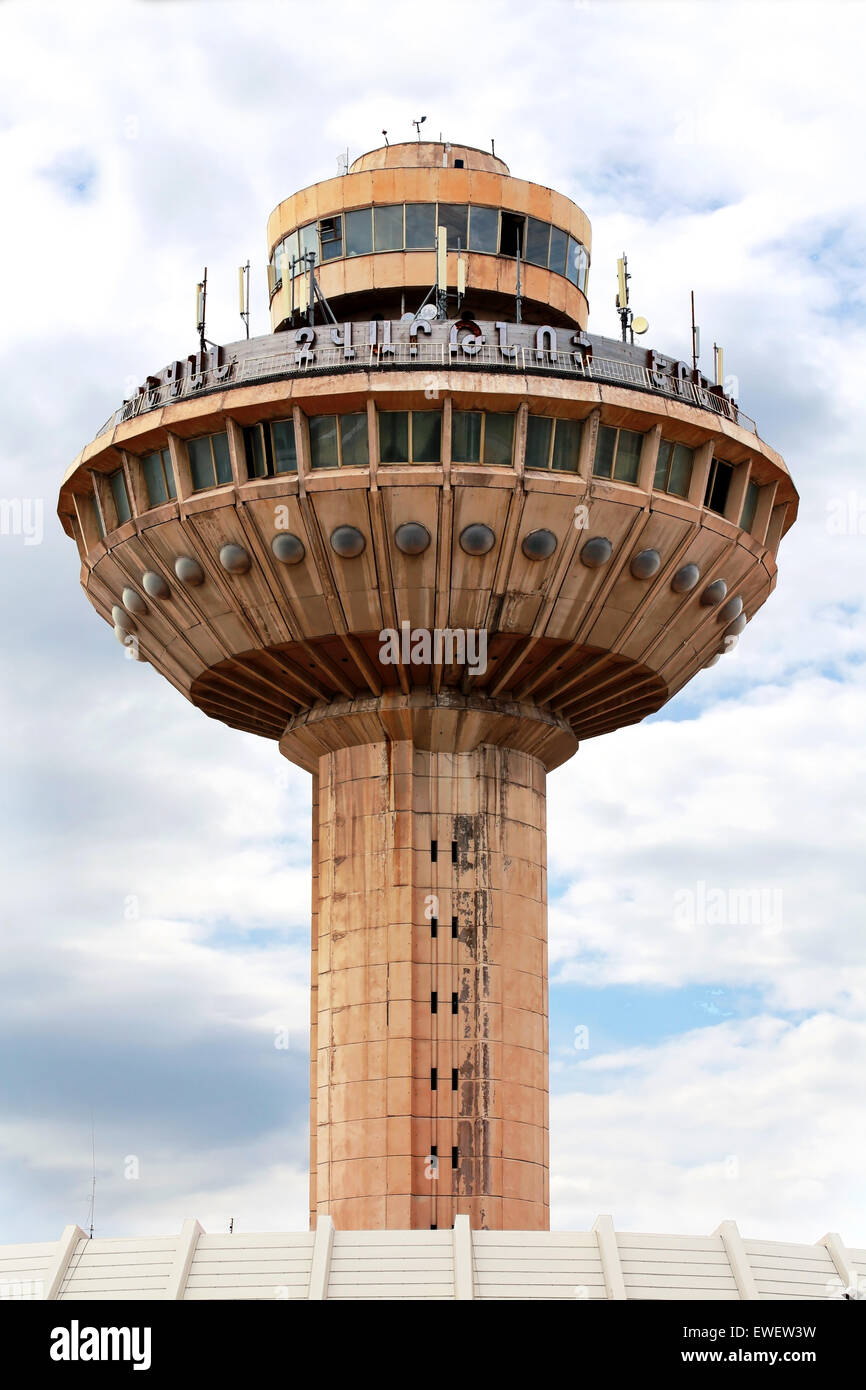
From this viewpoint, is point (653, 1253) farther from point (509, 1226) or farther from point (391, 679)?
point (391, 679)

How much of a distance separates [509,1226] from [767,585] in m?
19.0

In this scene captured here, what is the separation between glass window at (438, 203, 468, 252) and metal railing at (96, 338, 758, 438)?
7830mm

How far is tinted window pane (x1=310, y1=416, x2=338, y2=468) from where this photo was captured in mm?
46406

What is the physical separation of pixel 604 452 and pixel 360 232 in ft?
40.7

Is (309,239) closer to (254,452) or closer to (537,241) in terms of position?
(537,241)

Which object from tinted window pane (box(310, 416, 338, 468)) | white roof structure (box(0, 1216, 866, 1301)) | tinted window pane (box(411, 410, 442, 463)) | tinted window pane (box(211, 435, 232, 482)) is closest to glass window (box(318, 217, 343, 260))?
tinted window pane (box(211, 435, 232, 482))

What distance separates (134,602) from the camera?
166ft

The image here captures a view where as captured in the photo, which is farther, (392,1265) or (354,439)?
(354,439)

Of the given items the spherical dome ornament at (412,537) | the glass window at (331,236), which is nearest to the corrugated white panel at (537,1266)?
the spherical dome ornament at (412,537)

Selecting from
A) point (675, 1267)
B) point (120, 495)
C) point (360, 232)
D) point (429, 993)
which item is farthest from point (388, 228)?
point (675, 1267)

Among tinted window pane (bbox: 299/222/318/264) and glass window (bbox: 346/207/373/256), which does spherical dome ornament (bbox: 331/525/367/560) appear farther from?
tinted window pane (bbox: 299/222/318/264)

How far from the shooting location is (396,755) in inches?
1949
